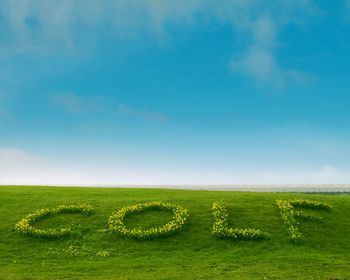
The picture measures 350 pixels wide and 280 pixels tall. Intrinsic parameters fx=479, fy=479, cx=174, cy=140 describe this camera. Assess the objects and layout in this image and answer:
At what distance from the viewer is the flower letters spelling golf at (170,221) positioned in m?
33.6

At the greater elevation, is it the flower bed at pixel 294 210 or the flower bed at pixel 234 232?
the flower bed at pixel 294 210

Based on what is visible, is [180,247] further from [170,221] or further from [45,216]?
[45,216]

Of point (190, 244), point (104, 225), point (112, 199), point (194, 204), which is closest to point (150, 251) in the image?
point (190, 244)

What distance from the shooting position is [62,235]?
112ft

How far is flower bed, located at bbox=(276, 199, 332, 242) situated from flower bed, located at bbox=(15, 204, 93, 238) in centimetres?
1520

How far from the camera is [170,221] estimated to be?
3584cm

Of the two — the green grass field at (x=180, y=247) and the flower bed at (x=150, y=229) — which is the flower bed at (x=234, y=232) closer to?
the green grass field at (x=180, y=247)

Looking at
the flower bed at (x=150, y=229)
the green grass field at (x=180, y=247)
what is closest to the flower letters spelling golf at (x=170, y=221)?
the flower bed at (x=150, y=229)

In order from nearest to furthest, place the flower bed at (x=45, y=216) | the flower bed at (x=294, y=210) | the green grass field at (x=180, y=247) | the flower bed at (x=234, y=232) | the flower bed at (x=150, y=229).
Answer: the green grass field at (x=180, y=247), the flower bed at (x=234, y=232), the flower bed at (x=150, y=229), the flower bed at (x=45, y=216), the flower bed at (x=294, y=210)

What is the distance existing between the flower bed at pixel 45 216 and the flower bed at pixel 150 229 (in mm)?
2930

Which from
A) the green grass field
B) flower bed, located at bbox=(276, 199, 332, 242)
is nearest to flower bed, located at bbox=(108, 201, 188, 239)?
the green grass field

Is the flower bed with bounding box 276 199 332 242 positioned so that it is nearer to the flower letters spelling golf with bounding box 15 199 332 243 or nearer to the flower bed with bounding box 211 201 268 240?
the flower letters spelling golf with bounding box 15 199 332 243

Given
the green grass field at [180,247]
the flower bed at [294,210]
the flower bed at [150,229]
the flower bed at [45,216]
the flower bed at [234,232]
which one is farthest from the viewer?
the flower bed at [294,210]

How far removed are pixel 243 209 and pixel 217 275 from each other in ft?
41.8
